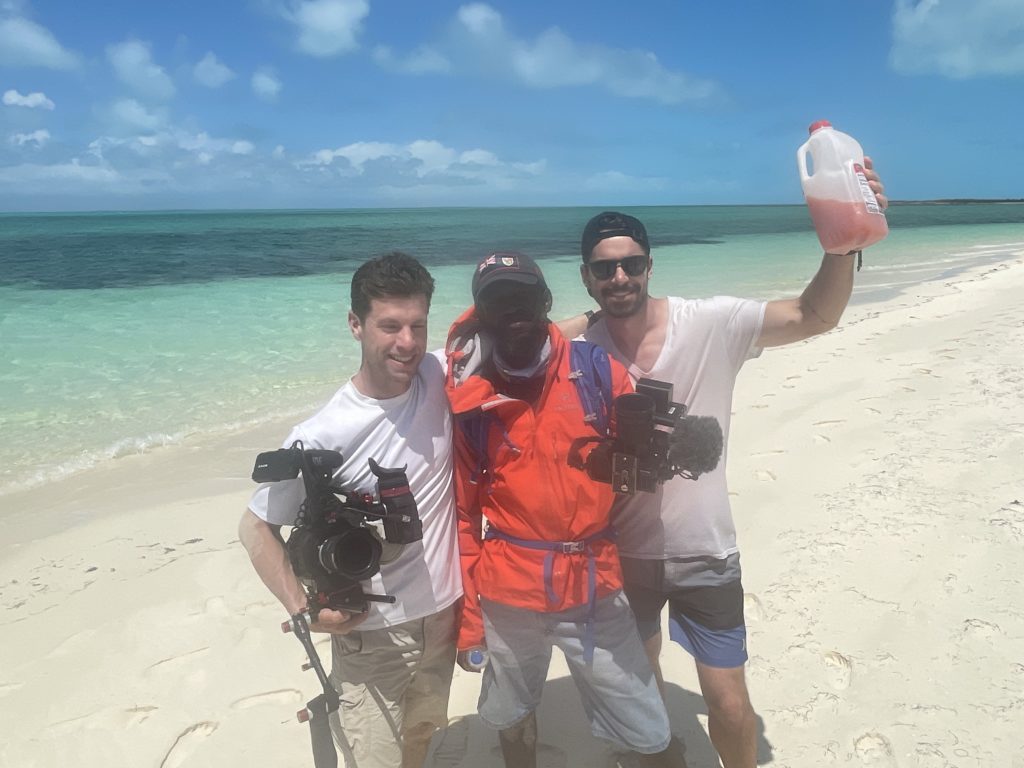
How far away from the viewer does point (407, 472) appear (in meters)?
2.21

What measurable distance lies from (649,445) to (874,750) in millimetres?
1779

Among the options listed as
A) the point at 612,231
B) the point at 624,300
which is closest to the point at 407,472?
the point at 624,300

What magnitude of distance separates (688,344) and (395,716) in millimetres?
1655

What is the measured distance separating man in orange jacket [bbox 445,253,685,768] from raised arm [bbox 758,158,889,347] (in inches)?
26.0

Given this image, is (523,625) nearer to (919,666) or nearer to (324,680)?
(324,680)

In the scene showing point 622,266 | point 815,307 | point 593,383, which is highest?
point 622,266

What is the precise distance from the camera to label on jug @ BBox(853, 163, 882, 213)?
6.88 ft

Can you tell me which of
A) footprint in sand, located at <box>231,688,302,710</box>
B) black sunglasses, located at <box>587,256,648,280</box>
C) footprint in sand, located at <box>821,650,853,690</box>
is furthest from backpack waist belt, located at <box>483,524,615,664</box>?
footprint in sand, located at <box>231,688,302,710</box>

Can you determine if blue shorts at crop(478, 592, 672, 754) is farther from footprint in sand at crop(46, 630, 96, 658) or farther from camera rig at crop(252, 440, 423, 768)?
footprint in sand at crop(46, 630, 96, 658)

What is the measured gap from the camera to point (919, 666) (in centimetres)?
304

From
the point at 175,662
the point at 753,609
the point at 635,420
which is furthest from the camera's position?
the point at 753,609

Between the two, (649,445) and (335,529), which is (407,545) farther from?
(649,445)

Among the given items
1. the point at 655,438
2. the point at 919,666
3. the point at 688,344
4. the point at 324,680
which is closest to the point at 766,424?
the point at 919,666

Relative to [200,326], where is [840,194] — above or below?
above
